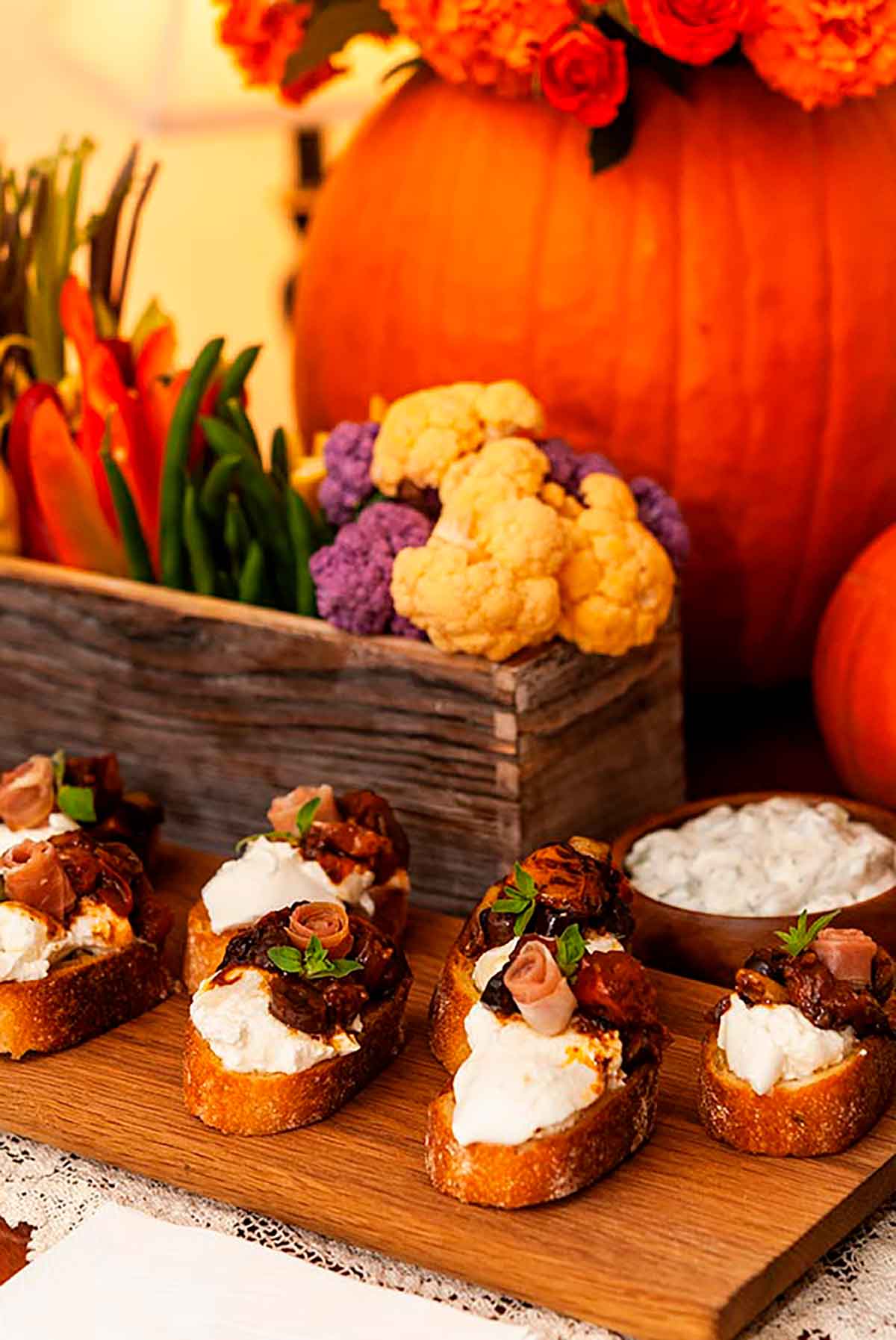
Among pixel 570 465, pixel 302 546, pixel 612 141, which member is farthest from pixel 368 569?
pixel 612 141

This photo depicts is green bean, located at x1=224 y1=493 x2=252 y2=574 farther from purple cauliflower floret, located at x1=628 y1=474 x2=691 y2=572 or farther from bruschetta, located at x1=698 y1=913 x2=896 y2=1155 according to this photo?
bruschetta, located at x1=698 y1=913 x2=896 y2=1155

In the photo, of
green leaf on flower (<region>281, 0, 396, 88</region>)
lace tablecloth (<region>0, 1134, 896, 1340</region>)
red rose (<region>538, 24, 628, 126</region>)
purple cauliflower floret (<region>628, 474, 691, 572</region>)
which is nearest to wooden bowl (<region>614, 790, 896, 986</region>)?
lace tablecloth (<region>0, 1134, 896, 1340</region>)

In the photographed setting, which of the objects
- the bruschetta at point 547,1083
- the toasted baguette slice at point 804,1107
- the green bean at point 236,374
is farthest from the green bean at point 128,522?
the toasted baguette slice at point 804,1107

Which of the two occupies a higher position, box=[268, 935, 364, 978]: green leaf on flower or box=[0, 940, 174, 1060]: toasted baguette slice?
box=[268, 935, 364, 978]: green leaf on flower

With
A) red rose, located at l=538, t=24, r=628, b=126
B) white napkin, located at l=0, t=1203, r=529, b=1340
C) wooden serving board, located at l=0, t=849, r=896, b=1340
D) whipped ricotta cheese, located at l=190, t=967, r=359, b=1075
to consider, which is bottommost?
white napkin, located at l=0, t=1203, r=529, b=1340

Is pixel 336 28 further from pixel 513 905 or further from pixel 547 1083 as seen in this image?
pixel 547 1083

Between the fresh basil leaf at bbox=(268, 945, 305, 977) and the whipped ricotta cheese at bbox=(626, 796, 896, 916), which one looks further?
the whipped ricotta cheese at bbox=(626, 796, 896, 916)

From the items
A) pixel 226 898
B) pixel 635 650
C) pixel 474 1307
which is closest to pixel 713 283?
pixel 635 650

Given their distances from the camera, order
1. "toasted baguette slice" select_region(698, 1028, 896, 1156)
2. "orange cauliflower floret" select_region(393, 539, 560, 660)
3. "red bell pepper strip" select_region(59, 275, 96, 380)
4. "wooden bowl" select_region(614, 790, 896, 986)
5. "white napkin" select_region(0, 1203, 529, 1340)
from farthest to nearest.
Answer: "red bell pepper strip" select_region(59, 275, 96, 380)
"orange cauliflower floret" select_region(393, 539, 560, 660)
"wooden bowl" select_region(614, 790, 896, 986)
"toasted baguette slice" select_region(698, 1028, 896, 1156)
"white napkin" select_region(0, 1203, 529, 1340)
